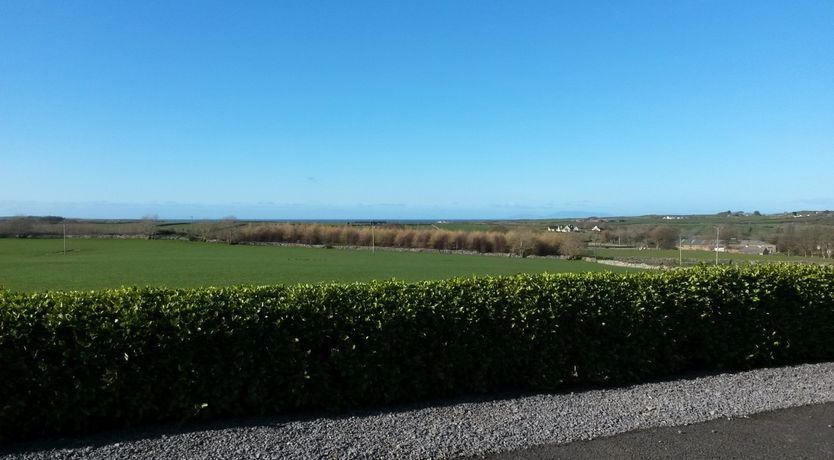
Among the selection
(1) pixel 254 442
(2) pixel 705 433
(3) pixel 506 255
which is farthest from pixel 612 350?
(3) pixel 506 255

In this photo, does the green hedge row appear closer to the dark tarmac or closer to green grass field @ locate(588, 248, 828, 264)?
the dark tarmac

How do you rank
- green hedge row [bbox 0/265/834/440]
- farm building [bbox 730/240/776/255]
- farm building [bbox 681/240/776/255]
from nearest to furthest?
green hedge row [bbox 0/265/834/440]
farm building [bbox 730/240/776/255]
farm building [bbox 681/240/776/255]

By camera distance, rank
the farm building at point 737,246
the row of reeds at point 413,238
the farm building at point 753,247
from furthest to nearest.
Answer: the row of reeds at point 413,238, the farm building at point 737,246, the farm building at point 753,247

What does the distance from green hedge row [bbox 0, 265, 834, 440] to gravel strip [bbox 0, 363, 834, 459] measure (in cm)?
26

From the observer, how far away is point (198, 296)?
5559mm

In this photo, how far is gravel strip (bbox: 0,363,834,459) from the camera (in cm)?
452

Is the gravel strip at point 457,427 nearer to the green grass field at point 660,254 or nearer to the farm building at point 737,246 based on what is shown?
the farm building at point 737,246

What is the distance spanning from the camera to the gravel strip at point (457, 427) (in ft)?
14.8

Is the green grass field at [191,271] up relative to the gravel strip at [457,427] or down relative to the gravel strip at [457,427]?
down

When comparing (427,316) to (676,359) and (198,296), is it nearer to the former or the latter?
(198,296)

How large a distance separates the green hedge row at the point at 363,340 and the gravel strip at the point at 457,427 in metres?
0.26

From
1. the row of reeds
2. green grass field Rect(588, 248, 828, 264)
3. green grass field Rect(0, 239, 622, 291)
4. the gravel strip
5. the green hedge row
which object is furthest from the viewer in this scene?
the row of reeds

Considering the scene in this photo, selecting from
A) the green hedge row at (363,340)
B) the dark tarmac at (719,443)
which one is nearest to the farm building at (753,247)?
the green hedge row at (363,340)

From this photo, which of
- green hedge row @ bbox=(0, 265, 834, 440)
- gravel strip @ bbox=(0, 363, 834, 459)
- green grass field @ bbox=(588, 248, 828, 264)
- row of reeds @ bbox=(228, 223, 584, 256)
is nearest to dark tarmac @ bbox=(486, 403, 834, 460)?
gravel strip @ bbox=(0, 363, 834, 459)
